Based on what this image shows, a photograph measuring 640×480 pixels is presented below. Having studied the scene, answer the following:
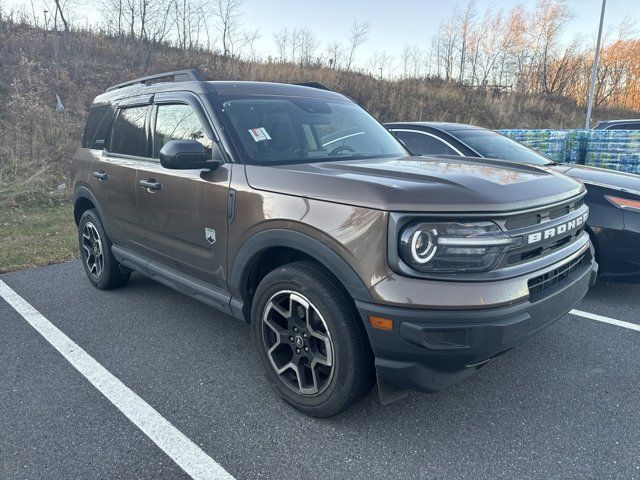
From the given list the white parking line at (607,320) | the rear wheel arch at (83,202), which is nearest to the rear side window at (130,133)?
the rear wheel arch at (83,202)

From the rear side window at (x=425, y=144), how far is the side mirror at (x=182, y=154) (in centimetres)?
308

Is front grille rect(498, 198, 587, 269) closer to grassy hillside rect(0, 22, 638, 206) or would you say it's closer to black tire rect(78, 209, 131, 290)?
black tire rect(78, 209, 131, 290)

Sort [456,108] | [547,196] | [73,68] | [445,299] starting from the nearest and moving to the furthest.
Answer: [445,299], [547,196], [73,68], [456,108]

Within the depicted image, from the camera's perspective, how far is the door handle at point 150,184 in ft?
11.3

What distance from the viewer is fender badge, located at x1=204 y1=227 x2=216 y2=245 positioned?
2979mm

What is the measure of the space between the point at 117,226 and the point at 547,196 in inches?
135

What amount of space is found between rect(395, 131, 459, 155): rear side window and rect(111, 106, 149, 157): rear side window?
2876 mm

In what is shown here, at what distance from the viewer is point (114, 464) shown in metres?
2.25

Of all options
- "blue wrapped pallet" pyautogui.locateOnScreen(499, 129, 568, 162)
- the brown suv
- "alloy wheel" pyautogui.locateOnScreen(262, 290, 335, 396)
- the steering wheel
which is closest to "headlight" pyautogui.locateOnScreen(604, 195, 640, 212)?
the brown suv

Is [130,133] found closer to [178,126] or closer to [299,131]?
[178,126]

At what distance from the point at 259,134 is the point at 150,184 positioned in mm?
1017

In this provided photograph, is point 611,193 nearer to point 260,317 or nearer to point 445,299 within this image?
point 445,299

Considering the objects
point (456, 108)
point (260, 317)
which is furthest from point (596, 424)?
point (456, 108)

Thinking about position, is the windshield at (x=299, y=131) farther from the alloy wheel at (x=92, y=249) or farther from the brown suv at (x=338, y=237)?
the alloy wheel at (x=92, y=249)
